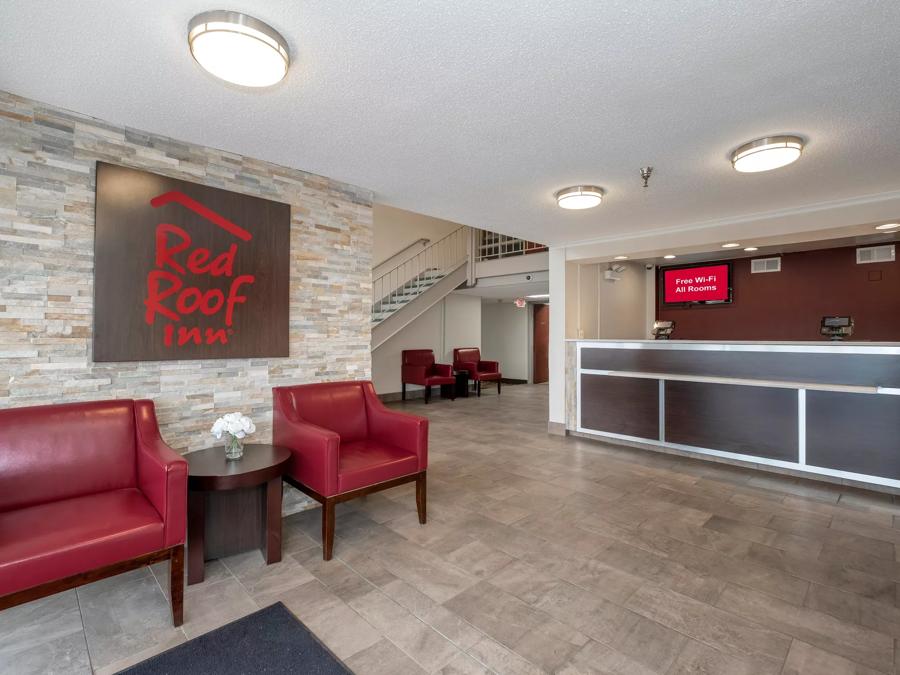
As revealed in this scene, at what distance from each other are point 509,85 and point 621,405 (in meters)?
4.24

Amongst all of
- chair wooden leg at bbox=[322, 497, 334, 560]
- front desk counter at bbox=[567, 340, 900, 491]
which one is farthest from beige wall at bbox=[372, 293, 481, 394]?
chair wooden leg at bbox=[322, 497, 334, 560]

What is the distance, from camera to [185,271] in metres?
2.97

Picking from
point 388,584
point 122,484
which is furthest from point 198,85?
point 388,584

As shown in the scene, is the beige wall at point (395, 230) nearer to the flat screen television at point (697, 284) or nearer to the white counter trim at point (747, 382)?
the flat screen television at point (697, 284)

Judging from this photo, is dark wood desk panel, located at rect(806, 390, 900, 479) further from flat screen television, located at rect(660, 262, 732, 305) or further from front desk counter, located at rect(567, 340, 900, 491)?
flat screen television, located at rect(660, 262, 732, 305)

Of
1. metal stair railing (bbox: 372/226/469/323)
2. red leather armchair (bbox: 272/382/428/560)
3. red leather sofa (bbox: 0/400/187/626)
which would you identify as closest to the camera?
red leather sofa (bbox: 0/400/187/626)

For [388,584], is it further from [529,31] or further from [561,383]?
[561,383]

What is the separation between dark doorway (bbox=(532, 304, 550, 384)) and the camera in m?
12.5

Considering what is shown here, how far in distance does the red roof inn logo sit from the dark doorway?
1000 cm

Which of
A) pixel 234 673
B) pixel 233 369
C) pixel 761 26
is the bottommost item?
pixel 234 673

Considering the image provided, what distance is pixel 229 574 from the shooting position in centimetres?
261

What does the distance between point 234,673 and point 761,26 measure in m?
3.44

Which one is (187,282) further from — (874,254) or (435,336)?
(874,254)

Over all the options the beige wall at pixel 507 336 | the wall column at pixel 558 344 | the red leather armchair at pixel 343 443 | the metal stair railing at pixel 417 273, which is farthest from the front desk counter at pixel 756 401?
the beige wall at pixel 507 336
